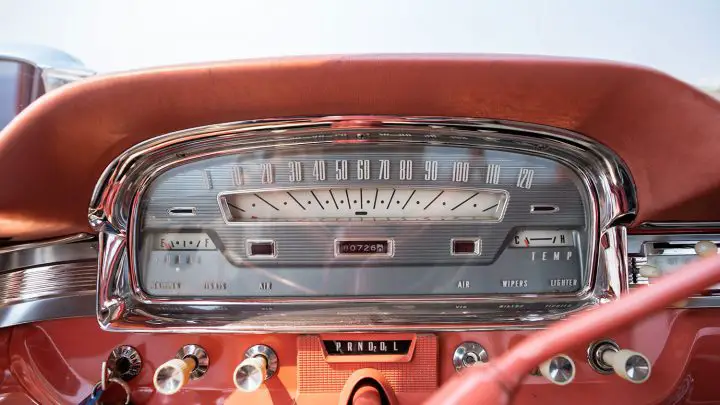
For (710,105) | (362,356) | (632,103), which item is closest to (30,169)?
(362,356)

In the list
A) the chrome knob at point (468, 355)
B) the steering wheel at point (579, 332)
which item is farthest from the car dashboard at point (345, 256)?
the steering wheel at point (579, 332)

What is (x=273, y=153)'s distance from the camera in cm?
97

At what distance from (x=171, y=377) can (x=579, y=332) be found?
0.79 m

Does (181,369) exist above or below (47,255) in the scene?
below

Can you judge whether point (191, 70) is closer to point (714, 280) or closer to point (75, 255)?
point (75, 255)

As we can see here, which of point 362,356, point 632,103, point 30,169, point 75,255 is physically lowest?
point 362,356

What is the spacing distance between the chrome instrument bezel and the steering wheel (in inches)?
20.1

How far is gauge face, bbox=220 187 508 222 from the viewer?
101cm

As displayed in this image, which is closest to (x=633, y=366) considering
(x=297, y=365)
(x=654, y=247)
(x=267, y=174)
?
(x=654, y=247)

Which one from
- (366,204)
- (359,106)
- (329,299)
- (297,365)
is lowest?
(297,365)

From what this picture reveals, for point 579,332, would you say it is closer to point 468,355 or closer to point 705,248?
point 468,355

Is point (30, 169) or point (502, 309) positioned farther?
point (502, 309)

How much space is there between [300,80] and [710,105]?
0.75 meters

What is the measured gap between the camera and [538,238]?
1.06 m
